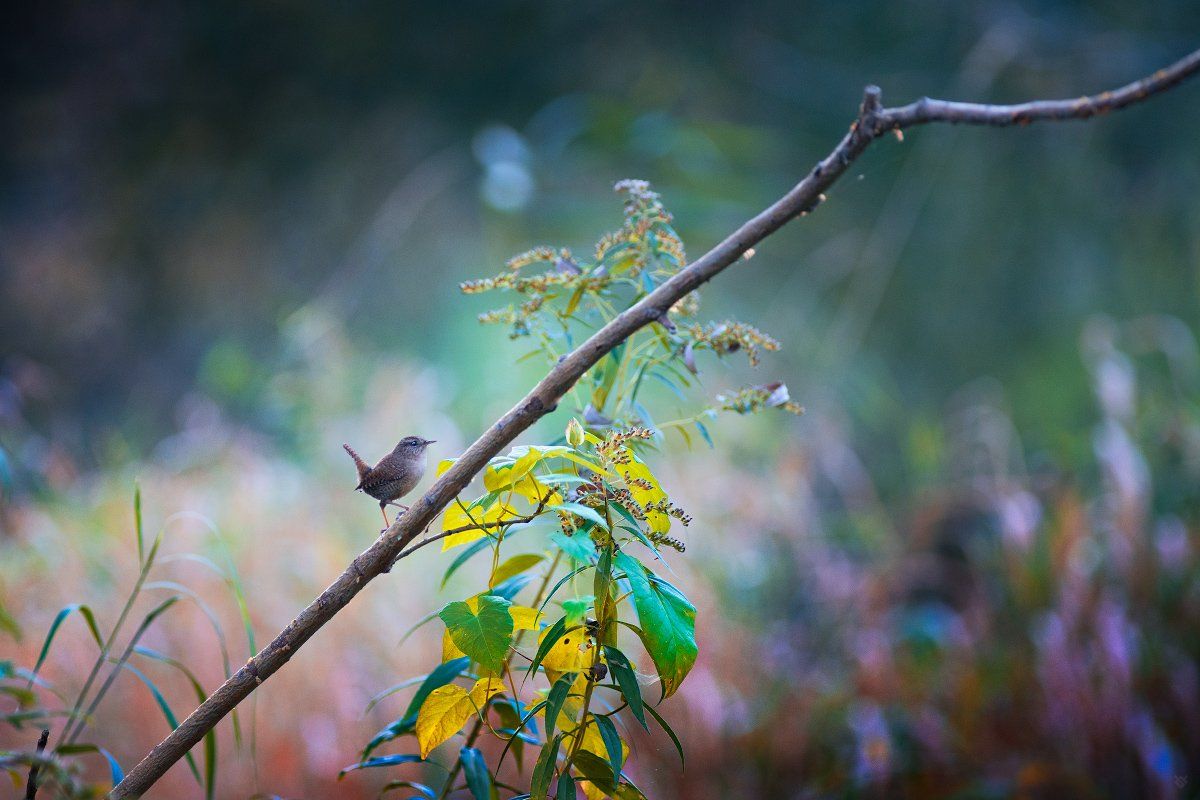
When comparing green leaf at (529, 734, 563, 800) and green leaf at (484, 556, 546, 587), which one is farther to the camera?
green leaf at (484, 556, 546, 587)

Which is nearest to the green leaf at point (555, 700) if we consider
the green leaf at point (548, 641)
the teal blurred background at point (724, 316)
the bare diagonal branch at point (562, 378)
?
the green leaf at point (548, 641)

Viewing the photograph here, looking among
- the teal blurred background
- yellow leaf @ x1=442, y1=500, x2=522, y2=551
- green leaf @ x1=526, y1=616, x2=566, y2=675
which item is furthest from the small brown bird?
the teal blurred background

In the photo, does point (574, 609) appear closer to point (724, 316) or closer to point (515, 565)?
point (515, 565)

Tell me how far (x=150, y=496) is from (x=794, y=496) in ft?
4.88

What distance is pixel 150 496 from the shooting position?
200 cm

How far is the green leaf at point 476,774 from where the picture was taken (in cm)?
58

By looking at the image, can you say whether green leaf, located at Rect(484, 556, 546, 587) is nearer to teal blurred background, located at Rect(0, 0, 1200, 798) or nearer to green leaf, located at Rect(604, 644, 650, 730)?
green leaf, located at Rect(604, 644, 650, 730)

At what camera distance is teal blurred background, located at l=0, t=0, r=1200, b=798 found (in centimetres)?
145

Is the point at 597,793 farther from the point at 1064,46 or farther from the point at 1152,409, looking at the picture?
the point at 1064,46

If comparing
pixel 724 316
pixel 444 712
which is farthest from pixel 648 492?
pixel 724 316

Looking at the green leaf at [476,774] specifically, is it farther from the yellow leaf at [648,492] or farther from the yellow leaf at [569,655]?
the yellow leaf at [648,492]

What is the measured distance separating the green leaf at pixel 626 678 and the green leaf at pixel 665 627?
0.02 m

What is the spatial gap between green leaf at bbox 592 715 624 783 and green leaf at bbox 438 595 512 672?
0.28ft

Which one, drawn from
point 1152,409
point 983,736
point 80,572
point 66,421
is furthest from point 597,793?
point 66,421
